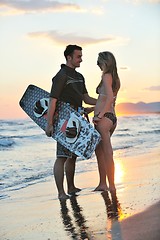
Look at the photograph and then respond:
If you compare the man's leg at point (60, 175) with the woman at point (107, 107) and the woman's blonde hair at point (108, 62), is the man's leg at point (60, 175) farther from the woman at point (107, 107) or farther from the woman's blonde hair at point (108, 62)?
the woman's blonde hair at point (108, 62)

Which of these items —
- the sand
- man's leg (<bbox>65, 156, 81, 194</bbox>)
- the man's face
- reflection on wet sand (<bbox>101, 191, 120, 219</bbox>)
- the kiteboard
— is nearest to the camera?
the sand

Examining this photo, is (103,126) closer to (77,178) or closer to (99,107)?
(99,107)

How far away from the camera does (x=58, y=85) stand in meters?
5.58

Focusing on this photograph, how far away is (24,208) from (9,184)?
7.65 ft

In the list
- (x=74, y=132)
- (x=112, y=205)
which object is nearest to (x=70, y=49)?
(x=74, y=132)

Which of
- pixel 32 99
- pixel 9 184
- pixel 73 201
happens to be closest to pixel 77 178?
pixel 9 184

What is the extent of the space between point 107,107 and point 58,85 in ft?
1.89

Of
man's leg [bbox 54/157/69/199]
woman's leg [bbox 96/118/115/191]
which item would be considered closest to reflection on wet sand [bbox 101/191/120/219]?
woman's leg [bbox 96/118/115/191]

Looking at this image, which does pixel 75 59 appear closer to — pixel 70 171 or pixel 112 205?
pixel 70 171

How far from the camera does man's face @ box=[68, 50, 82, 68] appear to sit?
5.73 meters

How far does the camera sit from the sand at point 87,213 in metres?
3.53

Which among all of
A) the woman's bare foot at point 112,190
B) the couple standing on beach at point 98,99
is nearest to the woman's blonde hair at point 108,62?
the couple standing on beach at point 98,99

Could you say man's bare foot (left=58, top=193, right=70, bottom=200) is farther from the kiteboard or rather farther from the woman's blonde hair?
the woman's blonde hair

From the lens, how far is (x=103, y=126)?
5.60 meters
